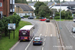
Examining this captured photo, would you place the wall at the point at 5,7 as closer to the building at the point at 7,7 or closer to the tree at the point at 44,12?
the building at the point at 7,7

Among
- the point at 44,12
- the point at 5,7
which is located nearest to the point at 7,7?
the point at 5,7

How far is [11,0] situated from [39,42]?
3513 cm

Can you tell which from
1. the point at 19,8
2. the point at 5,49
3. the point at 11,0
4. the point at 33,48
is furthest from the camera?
the point at 19,8

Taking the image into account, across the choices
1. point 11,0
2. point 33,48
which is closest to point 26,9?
point 11,0

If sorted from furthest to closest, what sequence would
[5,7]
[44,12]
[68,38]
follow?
[44,12] < [5,7] < [68,38]

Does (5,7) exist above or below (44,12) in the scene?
above

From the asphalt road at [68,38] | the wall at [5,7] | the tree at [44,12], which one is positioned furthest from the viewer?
the tree at [44,12]

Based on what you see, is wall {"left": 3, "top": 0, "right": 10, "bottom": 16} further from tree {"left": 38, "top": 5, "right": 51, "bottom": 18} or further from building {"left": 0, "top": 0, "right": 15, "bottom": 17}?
tree {"left": 38, "top": 5, "right": 51, "bottom": 18}

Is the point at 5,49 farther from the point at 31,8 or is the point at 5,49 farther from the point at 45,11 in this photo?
the point at 31,8

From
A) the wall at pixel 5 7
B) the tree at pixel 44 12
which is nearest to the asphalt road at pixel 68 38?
the wall at pixel 5 7

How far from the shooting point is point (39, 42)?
32969mm

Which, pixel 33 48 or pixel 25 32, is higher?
pixel 25 32

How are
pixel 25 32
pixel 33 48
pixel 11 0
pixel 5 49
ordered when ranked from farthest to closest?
pixel 11 0
pixel 25 32
pixel 33 48
pixel 5 49

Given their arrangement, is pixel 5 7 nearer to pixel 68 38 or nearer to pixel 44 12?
pixel 68 38
